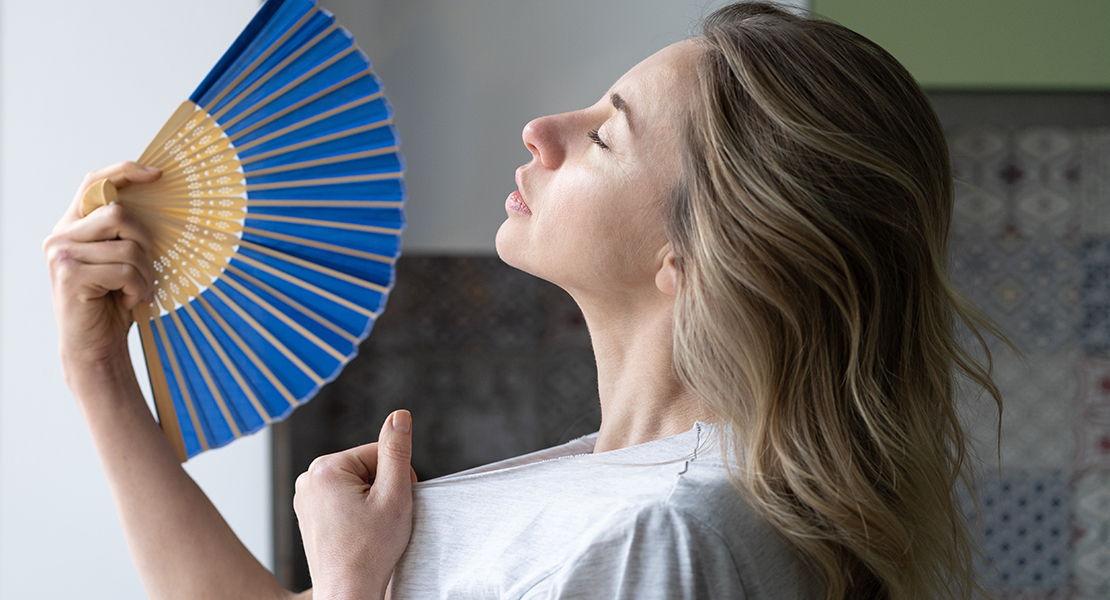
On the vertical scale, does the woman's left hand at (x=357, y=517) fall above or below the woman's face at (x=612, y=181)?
below

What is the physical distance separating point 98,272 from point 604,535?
0.75 m

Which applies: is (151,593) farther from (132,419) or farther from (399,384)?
(399,384)

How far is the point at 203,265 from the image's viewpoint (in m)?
1.12

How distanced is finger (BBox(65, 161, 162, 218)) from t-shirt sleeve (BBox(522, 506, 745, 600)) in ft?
2.55

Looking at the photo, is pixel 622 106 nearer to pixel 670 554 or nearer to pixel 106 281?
pixel 670 554

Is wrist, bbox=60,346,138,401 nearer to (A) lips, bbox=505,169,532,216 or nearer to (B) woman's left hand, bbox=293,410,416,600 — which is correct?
(B) woman's left hand, bbox=293,410,416,600

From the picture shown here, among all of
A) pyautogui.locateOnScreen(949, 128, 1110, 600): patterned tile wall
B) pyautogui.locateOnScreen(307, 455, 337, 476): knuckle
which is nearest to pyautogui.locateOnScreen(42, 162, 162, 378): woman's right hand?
pyautogui.locateOnScreen(307, 455, 337, 476): knuckle

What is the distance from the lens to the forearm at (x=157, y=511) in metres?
1.02

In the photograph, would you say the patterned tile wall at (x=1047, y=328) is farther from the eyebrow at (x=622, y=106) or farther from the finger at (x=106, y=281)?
the finger at (x=106, y=281)

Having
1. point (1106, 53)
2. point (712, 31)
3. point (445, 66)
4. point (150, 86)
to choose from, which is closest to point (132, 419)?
point (150, 86)

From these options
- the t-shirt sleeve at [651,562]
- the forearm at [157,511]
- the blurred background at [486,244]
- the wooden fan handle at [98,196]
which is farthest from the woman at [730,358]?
the blurred background at [486,244]

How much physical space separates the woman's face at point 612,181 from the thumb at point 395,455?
23 cm

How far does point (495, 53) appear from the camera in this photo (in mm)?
1829

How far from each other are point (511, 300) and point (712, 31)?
126cm
